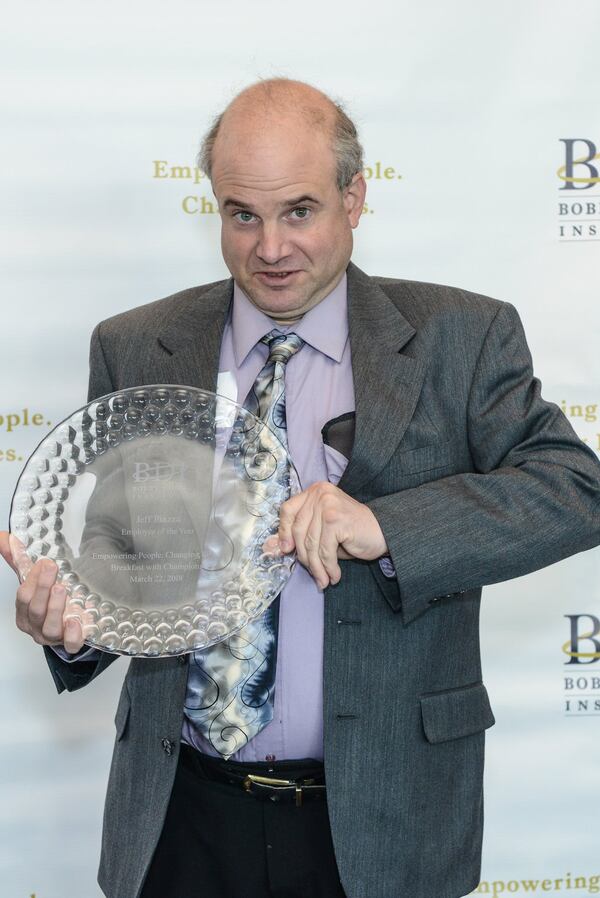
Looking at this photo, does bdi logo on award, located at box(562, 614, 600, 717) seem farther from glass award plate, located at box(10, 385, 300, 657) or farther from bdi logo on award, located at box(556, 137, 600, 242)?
glass award plate, located at box(10, 385, 300, 657)

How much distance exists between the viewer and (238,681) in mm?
1364

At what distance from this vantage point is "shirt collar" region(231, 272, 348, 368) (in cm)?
148

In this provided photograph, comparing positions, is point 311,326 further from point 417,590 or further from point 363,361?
point 417,590

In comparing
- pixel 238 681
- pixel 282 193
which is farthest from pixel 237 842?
pixel 282 193

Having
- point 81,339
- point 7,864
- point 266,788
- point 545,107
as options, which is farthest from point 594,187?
point 7,864

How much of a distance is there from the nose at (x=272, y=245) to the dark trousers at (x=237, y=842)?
0.65 m

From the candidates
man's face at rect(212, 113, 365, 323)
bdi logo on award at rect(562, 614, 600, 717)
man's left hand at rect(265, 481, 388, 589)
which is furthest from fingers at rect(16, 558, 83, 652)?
bdi logo on award at rect(562, 614, 600, 717)

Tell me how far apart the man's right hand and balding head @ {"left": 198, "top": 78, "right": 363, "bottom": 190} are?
61cm

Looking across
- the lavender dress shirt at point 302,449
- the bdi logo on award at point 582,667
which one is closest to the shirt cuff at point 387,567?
the lavender dress shirt at point 302,449

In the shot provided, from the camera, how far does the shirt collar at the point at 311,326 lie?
1.48 metres

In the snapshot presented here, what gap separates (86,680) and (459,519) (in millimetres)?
544

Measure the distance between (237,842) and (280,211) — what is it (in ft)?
2.69

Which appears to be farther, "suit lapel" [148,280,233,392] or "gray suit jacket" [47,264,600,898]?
"suit lapel" [148,280,233,392]

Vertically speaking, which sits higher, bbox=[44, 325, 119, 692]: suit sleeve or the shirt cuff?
the shirt cuff
